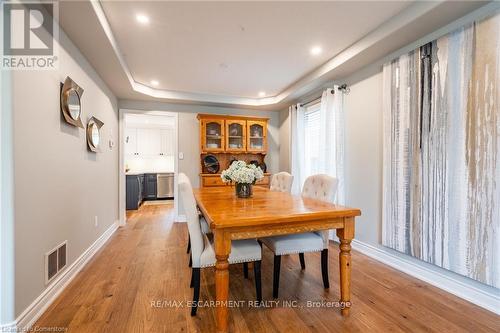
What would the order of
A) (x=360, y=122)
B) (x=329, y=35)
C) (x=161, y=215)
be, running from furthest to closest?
(x=161, y=215)
(x=360, y=122)
(x=329, y=35)

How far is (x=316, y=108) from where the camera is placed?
3.80 metres

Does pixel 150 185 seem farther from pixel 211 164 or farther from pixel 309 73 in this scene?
pixel 309 73

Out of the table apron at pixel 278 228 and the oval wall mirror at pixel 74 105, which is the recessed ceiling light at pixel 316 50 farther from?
the oval wall mirror at pixel 74 105

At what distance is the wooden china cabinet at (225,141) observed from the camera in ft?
14.1

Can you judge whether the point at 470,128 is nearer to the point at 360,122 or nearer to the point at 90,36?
the point at 360,122

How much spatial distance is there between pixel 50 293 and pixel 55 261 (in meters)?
0.23

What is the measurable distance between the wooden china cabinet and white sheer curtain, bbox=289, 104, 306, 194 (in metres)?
0.60

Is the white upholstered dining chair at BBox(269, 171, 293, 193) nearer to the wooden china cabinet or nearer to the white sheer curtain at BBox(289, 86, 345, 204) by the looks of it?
the white sheer curtain at BBox(289, 86, 345, 204)

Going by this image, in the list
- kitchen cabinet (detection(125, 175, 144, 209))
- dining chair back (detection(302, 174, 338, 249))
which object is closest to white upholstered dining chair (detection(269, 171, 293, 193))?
dining chair back (detection(302, 174, 338, 249))

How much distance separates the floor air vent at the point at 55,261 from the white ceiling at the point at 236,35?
2.02 metres

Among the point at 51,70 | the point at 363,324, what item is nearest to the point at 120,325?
the point at 363,324

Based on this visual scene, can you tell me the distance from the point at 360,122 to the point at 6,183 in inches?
129

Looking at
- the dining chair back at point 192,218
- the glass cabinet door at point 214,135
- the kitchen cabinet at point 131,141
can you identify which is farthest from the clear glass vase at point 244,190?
the kitchen cabinet at point 131,141

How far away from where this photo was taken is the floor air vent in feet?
5.74
